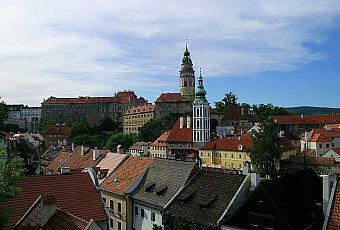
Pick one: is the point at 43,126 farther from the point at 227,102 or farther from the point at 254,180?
the point at 254,180

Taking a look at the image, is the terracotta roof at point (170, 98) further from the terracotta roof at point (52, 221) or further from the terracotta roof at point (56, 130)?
the terracotta roof at point (52, 221)

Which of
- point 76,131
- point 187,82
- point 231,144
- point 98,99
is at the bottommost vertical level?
point 231,144

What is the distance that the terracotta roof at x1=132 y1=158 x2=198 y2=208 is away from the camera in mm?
29594

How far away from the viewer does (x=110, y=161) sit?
41.1 metres

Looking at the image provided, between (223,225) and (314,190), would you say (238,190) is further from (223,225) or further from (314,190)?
(314,190)

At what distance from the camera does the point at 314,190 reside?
24703 millimetres

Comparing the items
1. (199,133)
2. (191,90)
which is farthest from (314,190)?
(191,90)

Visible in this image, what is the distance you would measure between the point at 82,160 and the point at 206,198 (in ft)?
82.5

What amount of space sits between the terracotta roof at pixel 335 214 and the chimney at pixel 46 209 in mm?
13137

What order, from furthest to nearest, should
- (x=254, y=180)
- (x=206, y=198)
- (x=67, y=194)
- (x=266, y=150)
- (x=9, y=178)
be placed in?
(x=266, y=150), (x=206, y=198), (x=254, y=180), (x=67, y=194), (x=9, y=178)

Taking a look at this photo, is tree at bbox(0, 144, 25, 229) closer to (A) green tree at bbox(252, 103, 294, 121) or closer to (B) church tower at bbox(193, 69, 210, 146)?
(B) church tower at bbox(193, 69, 210, 146)

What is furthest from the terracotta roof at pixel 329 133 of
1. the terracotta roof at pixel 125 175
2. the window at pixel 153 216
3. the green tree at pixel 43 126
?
the green tree at pixel 43 126

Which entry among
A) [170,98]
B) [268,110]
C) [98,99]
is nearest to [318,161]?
[268,110]

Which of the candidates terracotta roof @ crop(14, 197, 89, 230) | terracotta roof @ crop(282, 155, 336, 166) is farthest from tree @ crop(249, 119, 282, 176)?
terracotta roof @ crop(14, 197, 89, 230)
